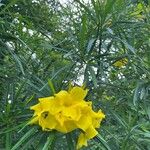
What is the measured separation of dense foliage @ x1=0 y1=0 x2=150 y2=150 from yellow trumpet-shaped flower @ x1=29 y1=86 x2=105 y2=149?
0.07m

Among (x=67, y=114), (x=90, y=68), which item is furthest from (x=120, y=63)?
(x=67, y=114)

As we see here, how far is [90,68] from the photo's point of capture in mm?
1410

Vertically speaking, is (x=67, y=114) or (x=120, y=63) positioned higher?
(x=67, y=114)

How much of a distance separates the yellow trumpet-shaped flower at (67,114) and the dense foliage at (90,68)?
0.23 feet

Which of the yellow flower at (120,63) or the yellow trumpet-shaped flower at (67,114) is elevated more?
the yellow trumpet-shaped flower at (67,114)

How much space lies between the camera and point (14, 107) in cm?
136

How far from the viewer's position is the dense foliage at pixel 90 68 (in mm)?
1341

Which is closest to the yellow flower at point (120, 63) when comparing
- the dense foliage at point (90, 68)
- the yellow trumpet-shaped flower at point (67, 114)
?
the dense foliage at point (90, 68)

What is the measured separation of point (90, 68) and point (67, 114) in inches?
14.9

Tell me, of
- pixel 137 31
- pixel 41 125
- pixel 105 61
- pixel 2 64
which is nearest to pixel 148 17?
pixel 137 31

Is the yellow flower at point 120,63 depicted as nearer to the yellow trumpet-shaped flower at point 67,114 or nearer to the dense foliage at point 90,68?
the dense foliage at point 90,68

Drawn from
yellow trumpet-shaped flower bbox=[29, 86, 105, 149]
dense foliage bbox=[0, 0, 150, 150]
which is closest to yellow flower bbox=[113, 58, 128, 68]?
dense foliage bbox=[0, 0, 150, 150]

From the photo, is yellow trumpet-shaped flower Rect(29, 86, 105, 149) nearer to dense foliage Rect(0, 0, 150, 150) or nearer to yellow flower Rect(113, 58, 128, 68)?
dense foliage Rect(0, 0, 150, 150)

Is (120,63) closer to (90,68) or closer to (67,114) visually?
(90,68)
